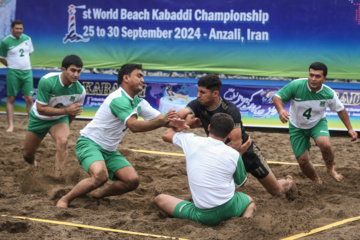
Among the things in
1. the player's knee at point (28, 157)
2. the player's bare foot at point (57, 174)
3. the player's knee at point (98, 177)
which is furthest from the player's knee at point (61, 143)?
the player's knee at point (98, 177)

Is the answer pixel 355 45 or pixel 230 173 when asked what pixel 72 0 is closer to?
pixel 355 45

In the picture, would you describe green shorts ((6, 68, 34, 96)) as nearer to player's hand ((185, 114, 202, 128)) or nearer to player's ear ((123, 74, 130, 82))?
player's ear ((123, 74, 130, 82))

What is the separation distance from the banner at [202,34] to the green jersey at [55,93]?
5178mm

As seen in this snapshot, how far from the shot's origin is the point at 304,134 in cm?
764

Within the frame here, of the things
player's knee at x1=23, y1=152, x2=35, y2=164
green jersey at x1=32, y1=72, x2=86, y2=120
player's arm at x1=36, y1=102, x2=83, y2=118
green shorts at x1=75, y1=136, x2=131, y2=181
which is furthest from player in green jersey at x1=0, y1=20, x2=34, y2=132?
green shorts at x1=75, y1=136, x2=131, y2=181

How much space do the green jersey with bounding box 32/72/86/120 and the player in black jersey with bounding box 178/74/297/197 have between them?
7.06 ft

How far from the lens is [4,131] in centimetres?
1101

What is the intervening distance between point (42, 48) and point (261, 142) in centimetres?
625

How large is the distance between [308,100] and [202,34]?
5.27 metres

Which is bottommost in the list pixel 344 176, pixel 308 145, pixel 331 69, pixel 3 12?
pixel 344 176

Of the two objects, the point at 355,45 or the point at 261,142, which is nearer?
the point at 261,142

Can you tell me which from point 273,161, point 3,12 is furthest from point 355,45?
point 3,12

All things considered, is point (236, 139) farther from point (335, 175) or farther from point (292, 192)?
point (335, 175)

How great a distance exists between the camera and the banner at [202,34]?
37.9ft
